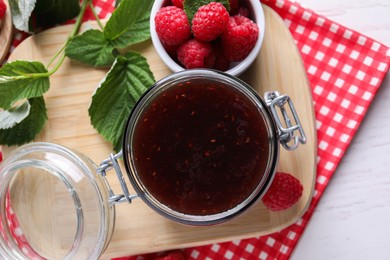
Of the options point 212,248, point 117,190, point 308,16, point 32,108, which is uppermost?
point 308,16

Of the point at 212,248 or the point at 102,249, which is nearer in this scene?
the point at 102,249

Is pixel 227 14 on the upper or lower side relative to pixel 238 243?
upper

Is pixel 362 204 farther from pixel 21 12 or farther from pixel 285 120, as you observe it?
pixel 21 12

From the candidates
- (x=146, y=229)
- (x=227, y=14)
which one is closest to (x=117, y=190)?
(x=146, y=229)

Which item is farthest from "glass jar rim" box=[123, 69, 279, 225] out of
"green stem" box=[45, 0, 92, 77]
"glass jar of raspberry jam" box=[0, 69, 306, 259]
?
"green stem" box=[45, 0, 92, 77]

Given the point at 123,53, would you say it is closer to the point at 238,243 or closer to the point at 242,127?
the point at 242,127

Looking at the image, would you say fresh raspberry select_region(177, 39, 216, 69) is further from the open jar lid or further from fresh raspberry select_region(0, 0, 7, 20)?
fresh raspberry select_region(0, 0, 7, 20)
